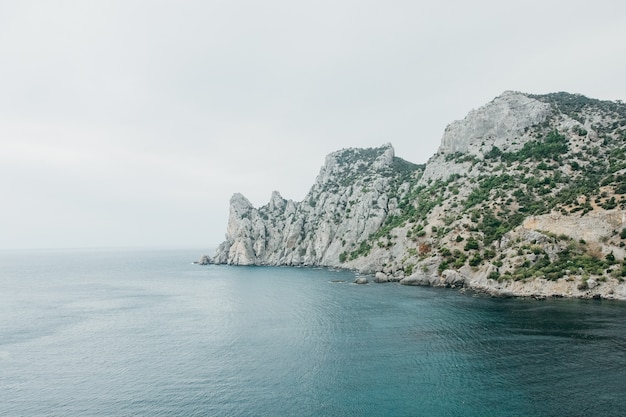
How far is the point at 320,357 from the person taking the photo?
2456 inches

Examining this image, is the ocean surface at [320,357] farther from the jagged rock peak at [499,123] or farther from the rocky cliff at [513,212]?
the jagged rock peak at [499,123]

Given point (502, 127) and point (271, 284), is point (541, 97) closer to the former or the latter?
point (502, 127)

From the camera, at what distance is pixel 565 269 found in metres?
99.7

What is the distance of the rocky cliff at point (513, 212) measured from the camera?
10125 centimetres

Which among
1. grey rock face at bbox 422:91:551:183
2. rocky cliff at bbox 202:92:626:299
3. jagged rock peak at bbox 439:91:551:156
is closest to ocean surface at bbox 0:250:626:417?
rocky cliff at bbox 202:92:626:299

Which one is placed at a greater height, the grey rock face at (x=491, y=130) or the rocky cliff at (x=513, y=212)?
the grey rock face at (x=491, y=130)

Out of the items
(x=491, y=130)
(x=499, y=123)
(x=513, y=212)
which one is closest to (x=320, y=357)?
(x=513, y=212)

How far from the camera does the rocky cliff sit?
332ft

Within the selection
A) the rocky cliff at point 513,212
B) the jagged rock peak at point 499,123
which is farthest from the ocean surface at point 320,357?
the jagged rock peak at point 499,123

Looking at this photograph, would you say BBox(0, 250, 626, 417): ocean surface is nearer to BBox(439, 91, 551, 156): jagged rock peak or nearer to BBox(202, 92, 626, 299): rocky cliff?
BBox(202, 92, 626, 299): rocky cliff

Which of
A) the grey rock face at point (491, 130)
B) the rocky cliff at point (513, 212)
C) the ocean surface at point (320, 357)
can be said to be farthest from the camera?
the grey rock face at point (491, 130)

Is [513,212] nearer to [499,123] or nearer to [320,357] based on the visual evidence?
[499,123]

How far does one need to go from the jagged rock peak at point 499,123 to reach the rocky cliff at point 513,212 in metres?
0.49

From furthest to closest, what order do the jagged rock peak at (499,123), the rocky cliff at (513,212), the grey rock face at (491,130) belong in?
the jagged rock peak at (499,123) < the grey rock face at (491,130) < the rocky cliff at (513,212)
